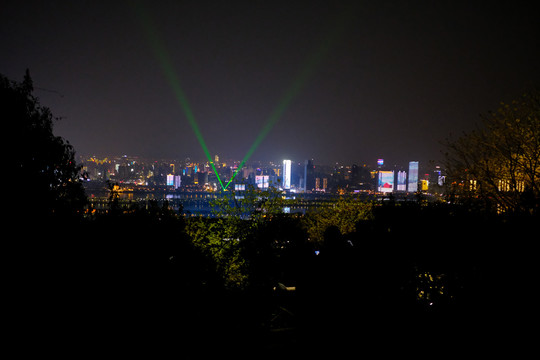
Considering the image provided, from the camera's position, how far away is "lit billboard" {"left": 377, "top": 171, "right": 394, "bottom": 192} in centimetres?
10628

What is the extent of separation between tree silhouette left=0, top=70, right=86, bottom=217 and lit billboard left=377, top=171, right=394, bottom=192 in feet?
344

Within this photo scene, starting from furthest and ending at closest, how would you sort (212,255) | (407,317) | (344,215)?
(344,215) < (212,255) < (407,317)

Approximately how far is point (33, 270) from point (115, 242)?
115 centimetres

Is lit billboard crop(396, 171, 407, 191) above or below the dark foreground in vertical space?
above

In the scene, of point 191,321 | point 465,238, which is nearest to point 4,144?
point 191,321

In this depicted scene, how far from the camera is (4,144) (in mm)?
7766

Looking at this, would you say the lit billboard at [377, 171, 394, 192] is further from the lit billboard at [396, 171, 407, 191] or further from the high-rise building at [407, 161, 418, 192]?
the high-rise building at [407, 161, 418, 192]

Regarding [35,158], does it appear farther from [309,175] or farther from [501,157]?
[309,175]

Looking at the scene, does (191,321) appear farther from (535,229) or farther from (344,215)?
(344,215)

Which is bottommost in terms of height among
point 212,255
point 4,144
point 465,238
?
point 212,255

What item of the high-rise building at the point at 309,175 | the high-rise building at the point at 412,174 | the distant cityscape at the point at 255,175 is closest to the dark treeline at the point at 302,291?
the distant cityscape at the point at 255,175

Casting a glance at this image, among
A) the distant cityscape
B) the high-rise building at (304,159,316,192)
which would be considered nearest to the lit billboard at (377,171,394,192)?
the distant cityscape

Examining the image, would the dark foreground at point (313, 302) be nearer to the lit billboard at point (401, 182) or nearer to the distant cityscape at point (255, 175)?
the distant cityscape at point (255, 175)

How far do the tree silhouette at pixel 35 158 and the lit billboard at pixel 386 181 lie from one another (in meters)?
105
